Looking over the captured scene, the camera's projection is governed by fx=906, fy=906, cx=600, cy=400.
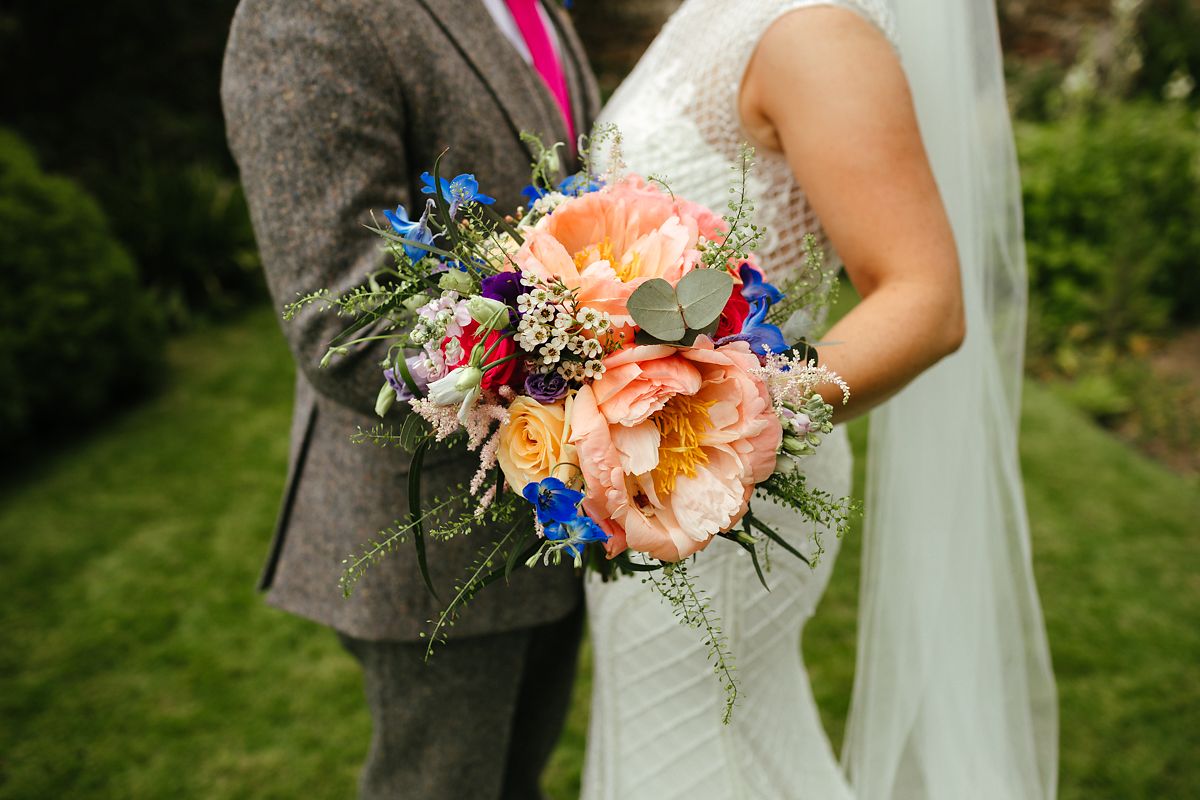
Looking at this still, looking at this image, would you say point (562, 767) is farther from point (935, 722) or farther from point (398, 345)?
point (398, 345)

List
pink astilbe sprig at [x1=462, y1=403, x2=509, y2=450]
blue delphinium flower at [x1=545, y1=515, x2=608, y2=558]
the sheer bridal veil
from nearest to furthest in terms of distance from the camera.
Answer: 1. blue delphinium flower at [x1=545, y1=515, x2=608, y2=558]
2. pink astilbe sprig at [x1=462, y1=403, x2=509, y2=450]
3. the sheer bridal veil

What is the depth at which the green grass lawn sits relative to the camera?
310 centimetres

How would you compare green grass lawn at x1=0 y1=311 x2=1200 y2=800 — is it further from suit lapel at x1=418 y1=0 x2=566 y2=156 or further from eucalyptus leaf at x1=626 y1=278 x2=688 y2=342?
eucalyptus leaf at x1=626 y1=278 x2=688 y2=342

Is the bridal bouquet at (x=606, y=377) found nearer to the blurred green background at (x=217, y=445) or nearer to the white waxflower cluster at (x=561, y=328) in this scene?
the white waxflower cluster at (x=561, y=328)

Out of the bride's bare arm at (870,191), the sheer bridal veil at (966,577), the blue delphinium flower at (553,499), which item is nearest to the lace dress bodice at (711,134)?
the bride's bare arm at (870,191)

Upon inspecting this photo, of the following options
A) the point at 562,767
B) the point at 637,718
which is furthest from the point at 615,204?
the point at 562,767

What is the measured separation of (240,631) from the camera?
3748mm

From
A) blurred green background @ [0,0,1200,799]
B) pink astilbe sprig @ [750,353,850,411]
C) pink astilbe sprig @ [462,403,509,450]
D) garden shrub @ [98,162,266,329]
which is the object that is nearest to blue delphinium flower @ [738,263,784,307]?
pink astilbe sprig @ [750,353,850,411]

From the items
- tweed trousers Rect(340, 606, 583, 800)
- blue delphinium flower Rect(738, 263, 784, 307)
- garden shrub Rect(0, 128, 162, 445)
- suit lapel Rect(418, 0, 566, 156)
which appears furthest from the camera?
garden shrub Rect(0, 128, 162, 445)

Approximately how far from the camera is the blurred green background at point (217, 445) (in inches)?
128

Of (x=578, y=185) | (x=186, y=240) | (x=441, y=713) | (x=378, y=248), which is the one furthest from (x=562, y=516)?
(x=186, y=240)

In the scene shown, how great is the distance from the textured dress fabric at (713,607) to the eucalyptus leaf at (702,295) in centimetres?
65

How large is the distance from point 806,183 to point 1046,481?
4.19m

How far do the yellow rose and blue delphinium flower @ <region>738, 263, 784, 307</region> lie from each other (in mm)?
301
